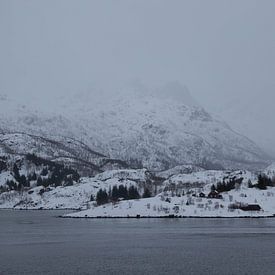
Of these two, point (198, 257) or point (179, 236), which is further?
point (179, 236)

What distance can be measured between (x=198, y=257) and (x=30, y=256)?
2675cm

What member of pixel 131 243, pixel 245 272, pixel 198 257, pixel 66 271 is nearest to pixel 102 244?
pixel 131 243

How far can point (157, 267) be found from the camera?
7825cm

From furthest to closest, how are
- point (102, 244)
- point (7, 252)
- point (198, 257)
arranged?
1. point (102, 244)
2. point (7, 252)
3. point (198, 257)

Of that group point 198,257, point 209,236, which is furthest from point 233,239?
point 198,257

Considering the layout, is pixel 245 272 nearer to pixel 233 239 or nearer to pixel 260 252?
pixel 260 252

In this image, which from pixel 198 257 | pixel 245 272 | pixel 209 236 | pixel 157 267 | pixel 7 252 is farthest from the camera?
pixel 209 236

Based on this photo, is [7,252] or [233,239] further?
[233,239]

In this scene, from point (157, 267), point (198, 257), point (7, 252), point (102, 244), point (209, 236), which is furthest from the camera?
A: point (209, 236)

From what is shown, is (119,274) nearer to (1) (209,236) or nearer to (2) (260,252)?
(2) (260,252)

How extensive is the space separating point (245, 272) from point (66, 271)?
23143mm

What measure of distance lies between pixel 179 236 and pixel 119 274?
Result: 57.7 meters

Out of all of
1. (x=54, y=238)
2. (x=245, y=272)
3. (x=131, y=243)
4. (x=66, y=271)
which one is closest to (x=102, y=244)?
(x=131, y=243)

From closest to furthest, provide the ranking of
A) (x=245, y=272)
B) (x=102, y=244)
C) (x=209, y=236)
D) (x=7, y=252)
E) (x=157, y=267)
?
1. (x=245, y=272)
2. (x=157, y=267)
3. (x=7, y=252)
4. (x=102, y=244)
5. (x=209, y=236)
